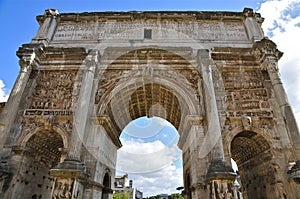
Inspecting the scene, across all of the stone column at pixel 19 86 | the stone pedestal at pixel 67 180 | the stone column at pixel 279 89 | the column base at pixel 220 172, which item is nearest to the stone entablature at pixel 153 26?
the stone column at pixel 279 89

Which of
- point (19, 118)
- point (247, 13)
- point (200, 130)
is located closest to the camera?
point (200, 130)

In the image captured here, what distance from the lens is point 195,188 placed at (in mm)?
7129

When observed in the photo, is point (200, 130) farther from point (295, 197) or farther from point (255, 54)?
point (255, 54)

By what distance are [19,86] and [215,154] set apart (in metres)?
8.42

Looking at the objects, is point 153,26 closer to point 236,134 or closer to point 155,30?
point 155,30

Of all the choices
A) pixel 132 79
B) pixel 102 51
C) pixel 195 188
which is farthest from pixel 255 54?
pixel 102 51

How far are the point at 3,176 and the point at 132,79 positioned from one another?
6.14 m

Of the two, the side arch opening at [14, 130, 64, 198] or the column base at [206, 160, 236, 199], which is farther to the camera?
the side arch opening at [14, 130, 64, 198]

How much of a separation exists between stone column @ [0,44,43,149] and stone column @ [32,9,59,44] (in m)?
0.82

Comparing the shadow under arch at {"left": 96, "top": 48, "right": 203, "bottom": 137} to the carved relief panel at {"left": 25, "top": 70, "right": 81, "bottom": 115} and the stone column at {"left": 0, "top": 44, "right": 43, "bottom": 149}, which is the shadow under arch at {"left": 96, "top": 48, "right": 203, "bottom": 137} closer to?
the carved relief panel at {"left": 25, "top": 70, "right": 81, "bottom": 115}

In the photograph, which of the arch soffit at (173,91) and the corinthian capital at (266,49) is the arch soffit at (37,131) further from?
the corinthian capital at (266,49)

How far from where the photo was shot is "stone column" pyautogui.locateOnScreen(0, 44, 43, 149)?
25.6 feet

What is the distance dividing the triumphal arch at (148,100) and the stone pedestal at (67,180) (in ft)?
0.10

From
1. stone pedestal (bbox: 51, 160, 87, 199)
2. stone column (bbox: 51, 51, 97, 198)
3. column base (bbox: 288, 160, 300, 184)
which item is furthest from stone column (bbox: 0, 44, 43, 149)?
column base (bbox: 288, 160, 300, 184)
